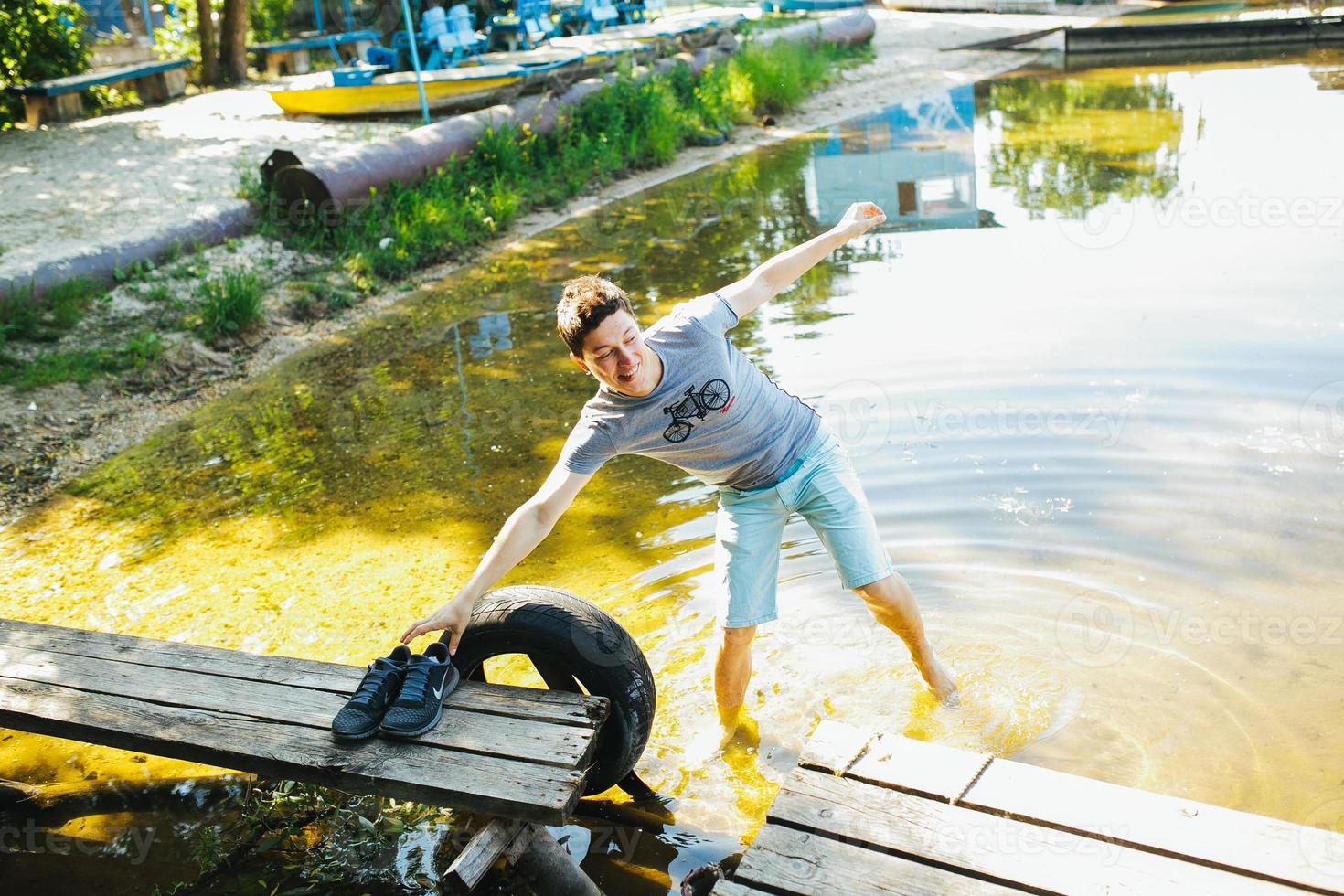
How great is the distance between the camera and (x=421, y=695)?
387 centimetres

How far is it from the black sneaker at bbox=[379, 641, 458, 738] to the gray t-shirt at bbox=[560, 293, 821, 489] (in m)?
0.77

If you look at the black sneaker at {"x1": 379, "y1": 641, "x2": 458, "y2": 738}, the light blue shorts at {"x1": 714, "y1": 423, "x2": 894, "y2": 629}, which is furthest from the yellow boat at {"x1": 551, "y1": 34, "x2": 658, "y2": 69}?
the black sneaker at {"x1": 379, "y1": 641, "x2": 458, "y2": 738}

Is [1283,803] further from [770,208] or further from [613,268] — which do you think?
[770,208]

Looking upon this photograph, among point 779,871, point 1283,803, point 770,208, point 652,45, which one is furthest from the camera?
point 652,45

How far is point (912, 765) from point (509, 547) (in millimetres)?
1397

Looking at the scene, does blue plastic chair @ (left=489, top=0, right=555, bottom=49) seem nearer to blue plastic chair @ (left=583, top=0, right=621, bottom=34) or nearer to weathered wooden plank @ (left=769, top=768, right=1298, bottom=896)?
blue plastic chair @ (left=583, top=0, right=621, bottom=34)

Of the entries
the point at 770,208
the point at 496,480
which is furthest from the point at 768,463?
the point at 770,208

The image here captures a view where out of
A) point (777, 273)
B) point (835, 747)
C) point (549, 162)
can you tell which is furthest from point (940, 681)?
point (549, 162)

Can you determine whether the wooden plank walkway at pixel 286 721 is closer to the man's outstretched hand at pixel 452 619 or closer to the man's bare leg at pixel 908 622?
the man's outstretched hand at pixel 452 619

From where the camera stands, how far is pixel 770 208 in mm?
12352

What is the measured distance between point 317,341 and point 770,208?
16.0ft

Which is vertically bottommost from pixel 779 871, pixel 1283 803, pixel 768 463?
pixel 1283 803

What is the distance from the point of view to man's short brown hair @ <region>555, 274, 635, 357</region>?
3.74m

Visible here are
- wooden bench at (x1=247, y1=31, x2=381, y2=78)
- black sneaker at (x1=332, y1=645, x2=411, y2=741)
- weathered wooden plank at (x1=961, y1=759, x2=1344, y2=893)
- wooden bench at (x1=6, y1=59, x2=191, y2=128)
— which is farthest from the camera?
wooden bench at (x1=247, y1=31, x2=381, y2=78)
